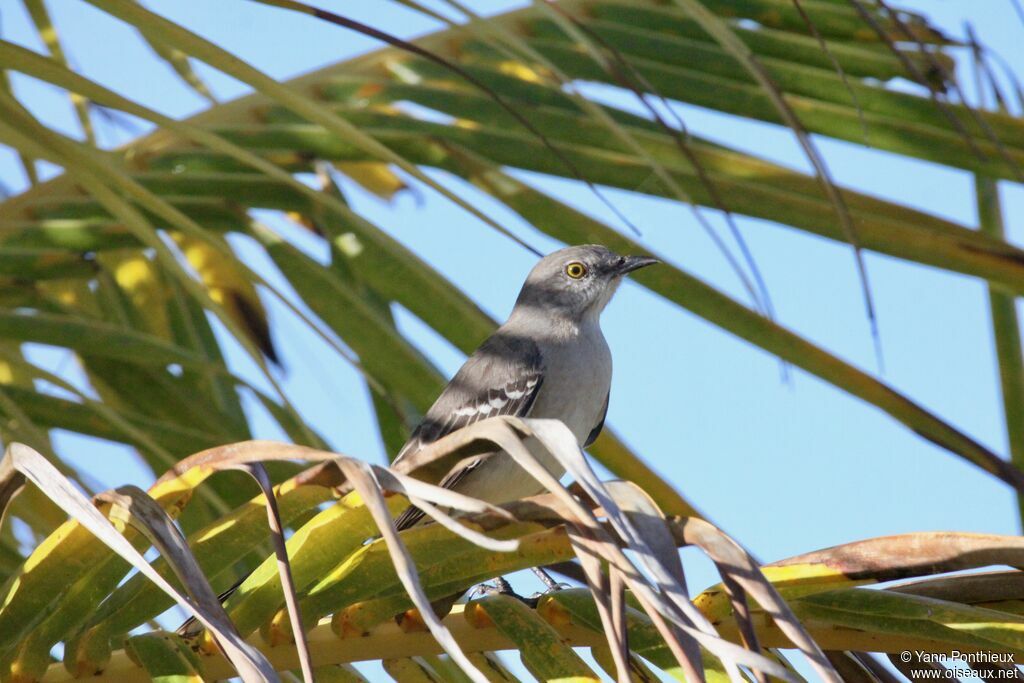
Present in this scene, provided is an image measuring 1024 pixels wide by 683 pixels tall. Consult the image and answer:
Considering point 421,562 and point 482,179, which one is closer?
point 421,562

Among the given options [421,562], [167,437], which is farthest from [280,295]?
[167,437]

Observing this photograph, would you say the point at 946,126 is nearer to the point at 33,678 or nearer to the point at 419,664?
the point at 419,664

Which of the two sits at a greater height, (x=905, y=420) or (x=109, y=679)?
(x=905, y=420)

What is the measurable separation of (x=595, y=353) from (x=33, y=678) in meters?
2.82

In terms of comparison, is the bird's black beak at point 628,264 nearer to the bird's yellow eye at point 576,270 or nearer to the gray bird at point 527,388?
the gray bird at point 527,388

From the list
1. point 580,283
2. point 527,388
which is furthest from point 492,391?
point 580,283

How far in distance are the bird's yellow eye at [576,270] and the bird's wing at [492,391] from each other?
0.55 meters

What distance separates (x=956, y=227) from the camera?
2.72 meters

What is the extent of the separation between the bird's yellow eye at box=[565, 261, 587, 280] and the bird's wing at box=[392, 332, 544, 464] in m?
0.54

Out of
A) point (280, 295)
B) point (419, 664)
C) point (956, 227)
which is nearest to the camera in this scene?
point (419, 664)

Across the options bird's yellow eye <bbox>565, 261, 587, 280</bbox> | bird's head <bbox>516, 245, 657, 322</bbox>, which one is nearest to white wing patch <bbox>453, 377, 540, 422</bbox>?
bird's head <bbox>516, 245, 657, 322</bbox>

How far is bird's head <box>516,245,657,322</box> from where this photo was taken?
4.79 m

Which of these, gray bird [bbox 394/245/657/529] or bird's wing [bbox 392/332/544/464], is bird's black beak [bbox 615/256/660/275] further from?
bird's wing [bbox 392/332/544/464]

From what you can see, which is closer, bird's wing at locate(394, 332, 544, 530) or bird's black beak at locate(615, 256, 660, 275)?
bird's wing at locate(394, 332, 544, 530)
